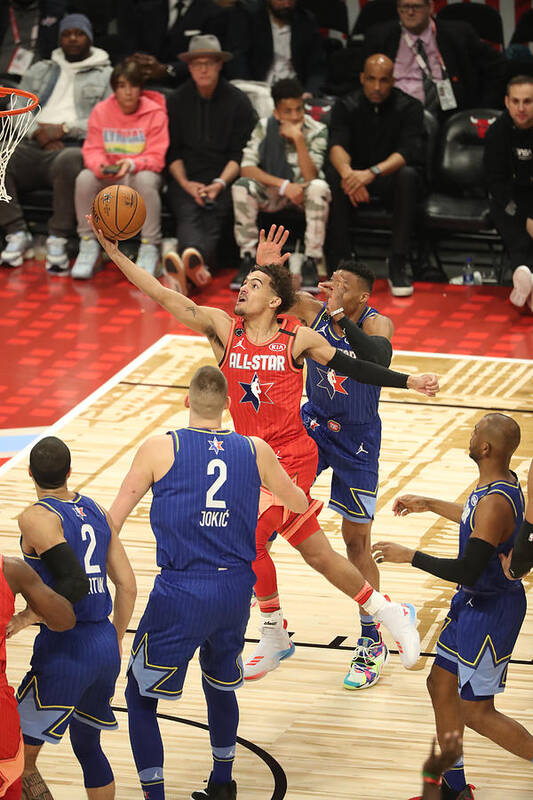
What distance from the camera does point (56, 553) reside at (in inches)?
164

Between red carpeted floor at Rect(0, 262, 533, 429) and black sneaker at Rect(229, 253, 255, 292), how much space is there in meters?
0.09

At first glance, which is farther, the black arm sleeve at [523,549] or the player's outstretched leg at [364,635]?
the player's outstretched leg at [364,635]

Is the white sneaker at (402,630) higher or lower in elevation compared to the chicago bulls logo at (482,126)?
lower

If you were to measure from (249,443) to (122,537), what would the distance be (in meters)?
2.61

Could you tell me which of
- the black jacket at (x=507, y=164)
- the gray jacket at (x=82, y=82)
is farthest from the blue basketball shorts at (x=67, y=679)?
the gray jacket at (x=82, y=82)

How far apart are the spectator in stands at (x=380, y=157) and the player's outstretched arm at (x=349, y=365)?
5.69m

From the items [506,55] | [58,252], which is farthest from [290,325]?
[506,55]

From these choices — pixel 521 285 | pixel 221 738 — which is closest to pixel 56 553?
pixel 221 738

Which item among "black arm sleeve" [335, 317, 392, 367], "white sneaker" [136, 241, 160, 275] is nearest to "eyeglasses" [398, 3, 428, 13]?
"white sneaker" [136, 241, 160, 275]

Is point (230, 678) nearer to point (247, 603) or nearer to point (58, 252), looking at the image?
point (247, 603)

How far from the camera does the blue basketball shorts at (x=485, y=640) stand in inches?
180

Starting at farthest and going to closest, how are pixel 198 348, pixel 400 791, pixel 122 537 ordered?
pixel 198 348 < pixel 122 537 < pixel 400 791

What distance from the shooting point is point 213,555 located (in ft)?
14.6

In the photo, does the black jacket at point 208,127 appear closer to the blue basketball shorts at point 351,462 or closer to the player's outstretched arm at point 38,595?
the blue basketball shorts at point 351,462
